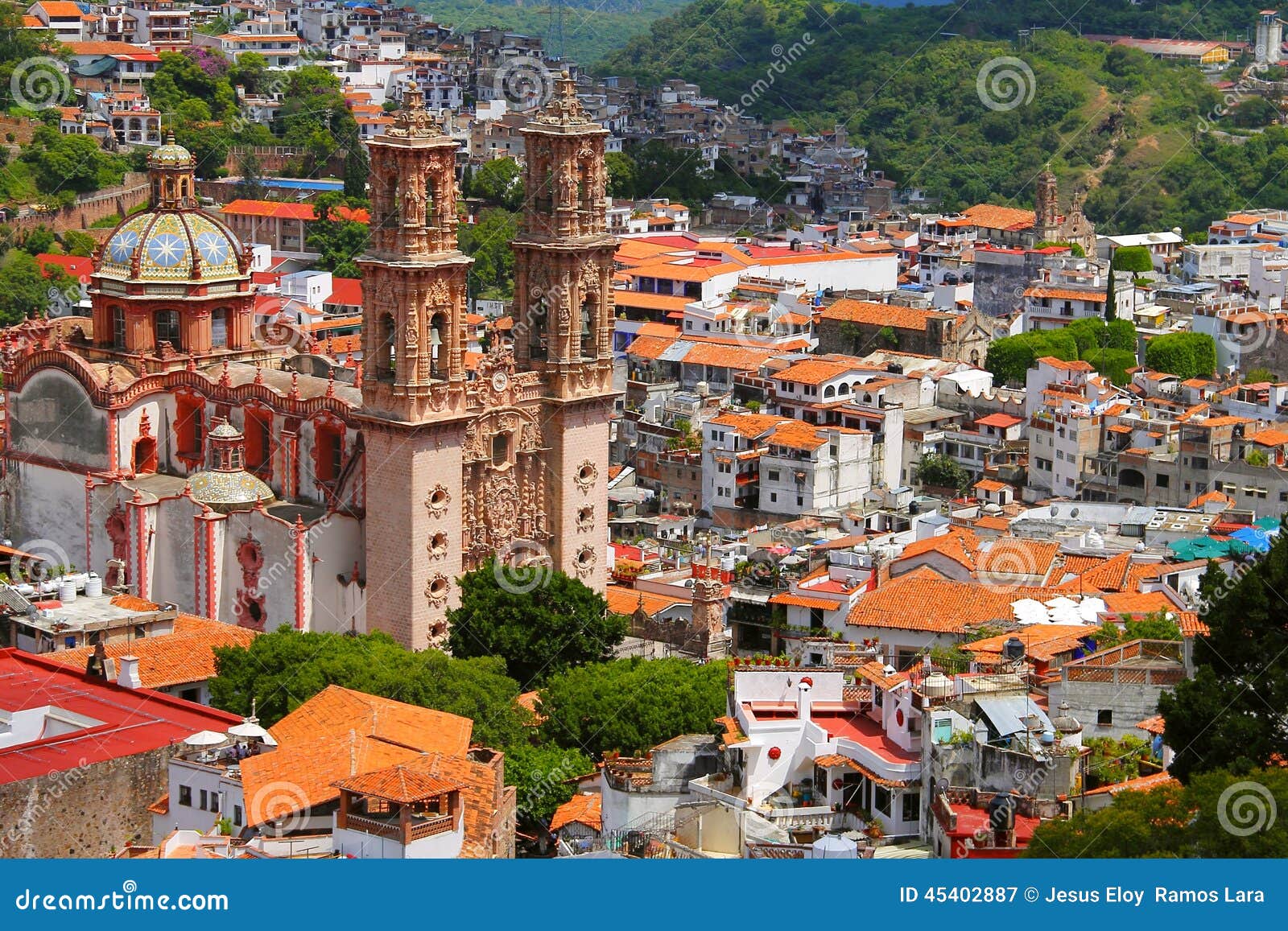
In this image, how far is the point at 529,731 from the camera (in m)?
43.0

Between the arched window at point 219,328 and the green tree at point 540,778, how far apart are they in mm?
17774

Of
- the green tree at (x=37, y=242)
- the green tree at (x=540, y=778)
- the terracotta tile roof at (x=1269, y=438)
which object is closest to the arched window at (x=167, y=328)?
the green tree at (x=540, y=778)

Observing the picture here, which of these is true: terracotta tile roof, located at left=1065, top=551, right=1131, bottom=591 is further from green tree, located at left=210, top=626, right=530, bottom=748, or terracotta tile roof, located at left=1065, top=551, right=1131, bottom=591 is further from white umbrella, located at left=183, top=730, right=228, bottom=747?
white umbrella, located at left=183, top=730, right=228, bottom=747

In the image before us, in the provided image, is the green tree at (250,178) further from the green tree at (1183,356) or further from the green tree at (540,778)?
the green tree at (540,778)

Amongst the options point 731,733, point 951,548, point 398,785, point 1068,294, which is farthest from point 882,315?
point 398,785

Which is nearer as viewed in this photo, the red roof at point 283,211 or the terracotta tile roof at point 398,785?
the terracotta tile roof at point 398,785

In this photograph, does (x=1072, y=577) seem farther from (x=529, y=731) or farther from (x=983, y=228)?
(x=983, y=228)

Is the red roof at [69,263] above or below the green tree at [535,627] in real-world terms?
above

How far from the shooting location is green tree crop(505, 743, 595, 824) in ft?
131

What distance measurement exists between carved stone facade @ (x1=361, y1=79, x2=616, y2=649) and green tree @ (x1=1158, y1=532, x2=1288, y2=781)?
19.7 metres

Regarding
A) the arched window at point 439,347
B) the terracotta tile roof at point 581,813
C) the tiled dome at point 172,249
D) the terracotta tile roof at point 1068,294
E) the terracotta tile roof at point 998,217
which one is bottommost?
the terracotta tile roof at point 581,813

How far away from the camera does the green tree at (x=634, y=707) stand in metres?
42.2

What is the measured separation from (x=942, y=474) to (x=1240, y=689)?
42.8 meters

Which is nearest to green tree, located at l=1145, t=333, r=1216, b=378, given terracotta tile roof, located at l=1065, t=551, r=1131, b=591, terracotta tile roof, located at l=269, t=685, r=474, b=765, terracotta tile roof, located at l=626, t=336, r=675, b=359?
terracotta tile roof, located at l=626, t=336, r=675, b=359
